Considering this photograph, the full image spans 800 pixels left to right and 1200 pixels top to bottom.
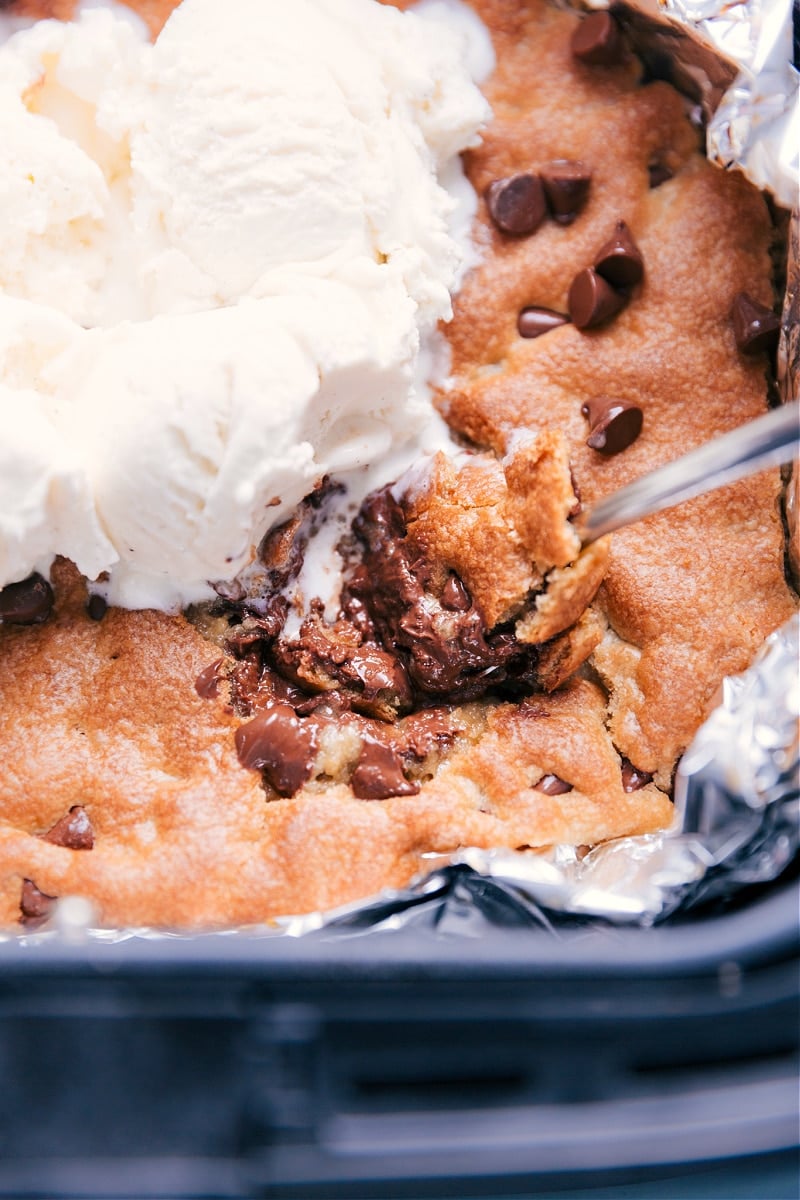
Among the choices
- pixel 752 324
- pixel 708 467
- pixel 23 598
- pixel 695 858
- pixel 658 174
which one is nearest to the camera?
pixel 708 467

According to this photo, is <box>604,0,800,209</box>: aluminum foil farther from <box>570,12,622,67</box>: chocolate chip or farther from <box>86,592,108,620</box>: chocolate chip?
<box>86,592,108,620</box>: chocolate chip

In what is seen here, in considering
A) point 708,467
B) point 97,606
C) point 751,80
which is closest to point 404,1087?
point 97,606

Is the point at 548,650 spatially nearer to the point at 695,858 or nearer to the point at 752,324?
the point at 695,858

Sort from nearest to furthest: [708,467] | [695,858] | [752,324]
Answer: [708,467] → [695,858] → [752,324]

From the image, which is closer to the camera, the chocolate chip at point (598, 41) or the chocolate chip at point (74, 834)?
the chocolate chip at point (74, 834)

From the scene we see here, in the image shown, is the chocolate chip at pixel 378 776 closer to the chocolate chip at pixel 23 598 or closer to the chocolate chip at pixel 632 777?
the chocolate chip at pixel 632 777

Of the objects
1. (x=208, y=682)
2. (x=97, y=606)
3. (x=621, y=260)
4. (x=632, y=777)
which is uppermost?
(x=621, y=260)

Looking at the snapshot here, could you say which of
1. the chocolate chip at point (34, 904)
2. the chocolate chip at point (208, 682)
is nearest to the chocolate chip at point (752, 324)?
the chocolate chip at point (208, 682)
